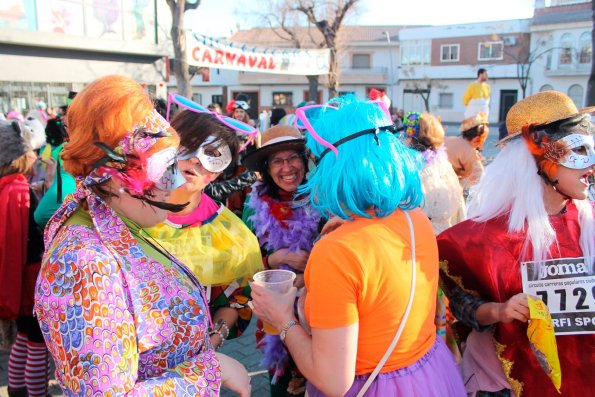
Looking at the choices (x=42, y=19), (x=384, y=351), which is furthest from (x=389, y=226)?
(x=42, y=19)

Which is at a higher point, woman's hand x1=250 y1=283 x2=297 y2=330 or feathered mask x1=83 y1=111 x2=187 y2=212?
feathered mask x1=83 y1=111 x2=187 y2=212

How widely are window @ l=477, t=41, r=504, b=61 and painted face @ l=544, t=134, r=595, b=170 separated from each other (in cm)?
4049

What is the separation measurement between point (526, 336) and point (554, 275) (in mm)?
284

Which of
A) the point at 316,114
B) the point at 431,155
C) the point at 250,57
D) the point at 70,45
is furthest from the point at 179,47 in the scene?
the point at 316,114

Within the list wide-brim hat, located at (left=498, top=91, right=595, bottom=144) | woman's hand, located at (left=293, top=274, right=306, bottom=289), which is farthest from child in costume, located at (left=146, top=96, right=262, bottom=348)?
wide-brim hat, located at (left=498, top=91, right=595, bottom=144)

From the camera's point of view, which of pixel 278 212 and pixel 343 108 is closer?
pixel 343 108

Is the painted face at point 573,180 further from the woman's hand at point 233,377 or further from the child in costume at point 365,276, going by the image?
the woman's hand at point 233,377

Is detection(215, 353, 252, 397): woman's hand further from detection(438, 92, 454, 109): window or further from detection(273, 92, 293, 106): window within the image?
detection(273, 92, 293, 106): window

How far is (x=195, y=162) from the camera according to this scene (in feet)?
7.22

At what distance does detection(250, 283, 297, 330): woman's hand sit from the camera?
154cm

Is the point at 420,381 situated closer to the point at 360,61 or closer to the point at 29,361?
the point at 29,361

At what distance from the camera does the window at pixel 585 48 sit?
111ft

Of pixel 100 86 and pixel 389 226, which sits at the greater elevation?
pixel 100 86

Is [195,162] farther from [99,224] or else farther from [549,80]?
[549,80]
